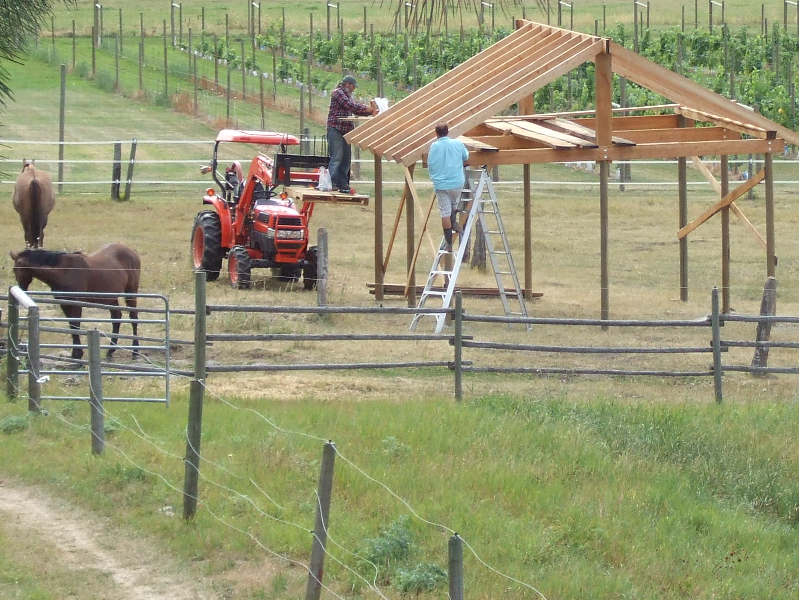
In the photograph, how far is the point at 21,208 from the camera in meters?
17.8

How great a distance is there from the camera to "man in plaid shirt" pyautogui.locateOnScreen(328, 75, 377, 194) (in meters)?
16.9

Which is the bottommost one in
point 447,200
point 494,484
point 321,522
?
point 494,484

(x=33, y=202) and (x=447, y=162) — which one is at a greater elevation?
(x=447, y=162)

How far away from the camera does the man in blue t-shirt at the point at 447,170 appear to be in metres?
14.6

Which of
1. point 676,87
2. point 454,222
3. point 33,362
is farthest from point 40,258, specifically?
point 676,87

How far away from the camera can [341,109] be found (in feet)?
56.1

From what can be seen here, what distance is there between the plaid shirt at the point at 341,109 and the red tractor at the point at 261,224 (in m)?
0.49

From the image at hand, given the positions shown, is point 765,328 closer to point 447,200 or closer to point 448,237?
point 448,237

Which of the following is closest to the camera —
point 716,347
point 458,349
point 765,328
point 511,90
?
point 458,349

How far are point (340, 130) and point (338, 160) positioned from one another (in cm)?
40

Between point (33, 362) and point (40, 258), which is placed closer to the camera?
point (33, 362)

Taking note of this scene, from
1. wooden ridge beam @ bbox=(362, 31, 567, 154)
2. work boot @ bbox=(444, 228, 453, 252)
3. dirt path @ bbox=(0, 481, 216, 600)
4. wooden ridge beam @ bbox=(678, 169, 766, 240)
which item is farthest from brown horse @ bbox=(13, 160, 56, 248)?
dirt path @ bbox=(0, 481, 216, 600)

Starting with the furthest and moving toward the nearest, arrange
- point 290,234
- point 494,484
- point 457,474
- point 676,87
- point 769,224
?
point 290,234, point 676,87, point 769,224, point 457,474, point 494,484

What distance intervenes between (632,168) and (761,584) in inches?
1010
